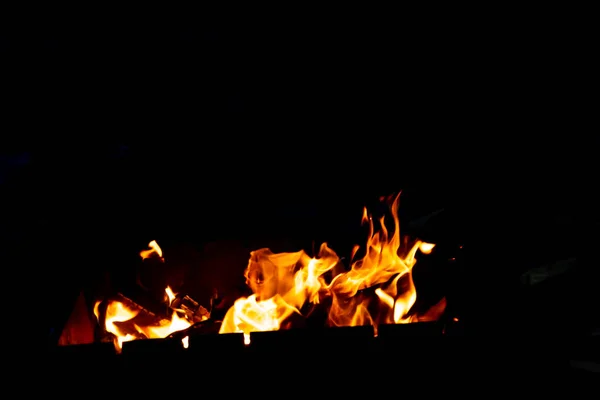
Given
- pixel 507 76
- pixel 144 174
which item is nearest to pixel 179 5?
pixel 144 174

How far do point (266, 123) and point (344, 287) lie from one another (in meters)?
0.91

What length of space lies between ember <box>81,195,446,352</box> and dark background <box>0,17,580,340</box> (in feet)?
0.81

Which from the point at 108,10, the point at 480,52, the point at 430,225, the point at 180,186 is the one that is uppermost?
the point at 108,10

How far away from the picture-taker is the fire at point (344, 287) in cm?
292

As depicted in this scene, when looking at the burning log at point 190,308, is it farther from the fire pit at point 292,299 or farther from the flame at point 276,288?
the flame at point 276,288

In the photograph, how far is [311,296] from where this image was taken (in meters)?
2.99

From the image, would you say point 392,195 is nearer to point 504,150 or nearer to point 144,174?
point 504,150

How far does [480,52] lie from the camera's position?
300 cm

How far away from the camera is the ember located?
293 centimetres

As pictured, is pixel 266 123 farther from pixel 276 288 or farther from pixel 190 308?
pixel 190 308

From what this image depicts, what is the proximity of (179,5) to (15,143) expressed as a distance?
41.3 inches

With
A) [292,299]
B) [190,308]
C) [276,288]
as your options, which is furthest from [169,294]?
[292,299]

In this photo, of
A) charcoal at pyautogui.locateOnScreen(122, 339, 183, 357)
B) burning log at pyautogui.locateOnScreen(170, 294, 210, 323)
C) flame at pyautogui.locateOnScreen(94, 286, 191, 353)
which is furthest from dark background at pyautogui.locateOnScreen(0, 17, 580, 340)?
charcoal at pyautogui.locateOnScreen(122, 339, 183, 357)

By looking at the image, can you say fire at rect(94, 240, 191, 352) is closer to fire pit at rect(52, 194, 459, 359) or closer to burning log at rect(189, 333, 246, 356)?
fire pit at rect(52, 194, 459, 359)
